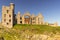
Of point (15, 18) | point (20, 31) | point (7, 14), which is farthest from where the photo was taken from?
point (15, 18)

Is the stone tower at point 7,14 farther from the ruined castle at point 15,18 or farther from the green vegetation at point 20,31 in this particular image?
the green vegetation at point 20,31

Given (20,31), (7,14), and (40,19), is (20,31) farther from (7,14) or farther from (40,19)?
(40,19)

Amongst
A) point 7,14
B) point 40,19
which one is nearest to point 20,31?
point 7,14

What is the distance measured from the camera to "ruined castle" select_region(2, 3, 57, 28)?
101044 millimetres

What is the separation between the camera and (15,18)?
111000 mm

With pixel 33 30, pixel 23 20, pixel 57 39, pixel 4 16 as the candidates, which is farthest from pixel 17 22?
pixel 57 39

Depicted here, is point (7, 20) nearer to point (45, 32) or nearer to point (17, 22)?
point (17, 22)

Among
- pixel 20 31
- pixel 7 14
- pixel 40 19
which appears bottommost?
pixel 20 31

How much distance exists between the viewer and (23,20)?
370 ft

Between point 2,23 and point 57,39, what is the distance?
35965 mm

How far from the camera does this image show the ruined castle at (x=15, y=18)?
101044 millimetres

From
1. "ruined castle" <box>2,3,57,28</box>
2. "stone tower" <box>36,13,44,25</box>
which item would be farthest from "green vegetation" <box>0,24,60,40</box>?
"stone tower" <box>36,13,44,25</box>

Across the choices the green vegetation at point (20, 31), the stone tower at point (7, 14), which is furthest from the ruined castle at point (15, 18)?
the green vegetation at point (20, 31)

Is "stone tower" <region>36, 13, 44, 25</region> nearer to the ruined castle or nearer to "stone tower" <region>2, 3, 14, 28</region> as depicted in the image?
the ruined castle
